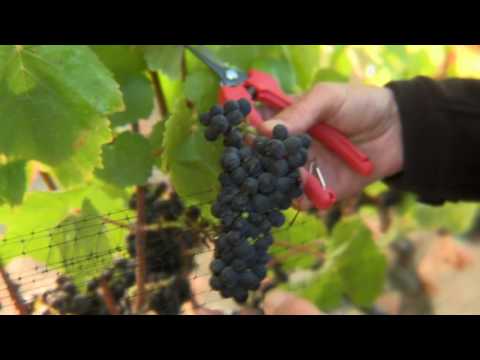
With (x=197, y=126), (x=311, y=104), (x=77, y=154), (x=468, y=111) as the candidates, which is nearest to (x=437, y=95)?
(x=468, y=111)

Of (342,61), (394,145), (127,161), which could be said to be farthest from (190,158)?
(342,61)

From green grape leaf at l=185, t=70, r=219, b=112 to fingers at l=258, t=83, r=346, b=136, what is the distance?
0.25ft

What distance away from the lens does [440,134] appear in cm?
87

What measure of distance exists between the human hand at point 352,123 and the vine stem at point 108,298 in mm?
242

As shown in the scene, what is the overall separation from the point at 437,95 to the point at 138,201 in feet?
1.48

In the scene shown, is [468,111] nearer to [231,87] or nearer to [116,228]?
[231,87]

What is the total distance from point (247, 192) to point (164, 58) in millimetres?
194

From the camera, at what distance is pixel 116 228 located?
653mm

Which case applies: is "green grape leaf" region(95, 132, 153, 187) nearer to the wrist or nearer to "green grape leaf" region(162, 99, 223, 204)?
"green grape leaf" region(162, 99, 223, 204)

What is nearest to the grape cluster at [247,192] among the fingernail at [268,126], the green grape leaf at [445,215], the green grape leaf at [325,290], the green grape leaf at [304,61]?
the fingernail at [268,126]

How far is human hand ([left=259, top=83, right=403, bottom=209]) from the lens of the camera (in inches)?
28.1

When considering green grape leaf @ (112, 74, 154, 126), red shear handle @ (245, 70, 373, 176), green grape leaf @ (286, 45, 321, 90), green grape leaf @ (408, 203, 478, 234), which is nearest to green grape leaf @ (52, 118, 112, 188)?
green grape leaf @ (112, 74, 154, 126)

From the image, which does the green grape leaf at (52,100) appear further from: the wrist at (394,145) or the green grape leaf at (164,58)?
the wrist at (394,145)

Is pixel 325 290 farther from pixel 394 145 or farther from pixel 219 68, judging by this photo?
pixel 219 68
